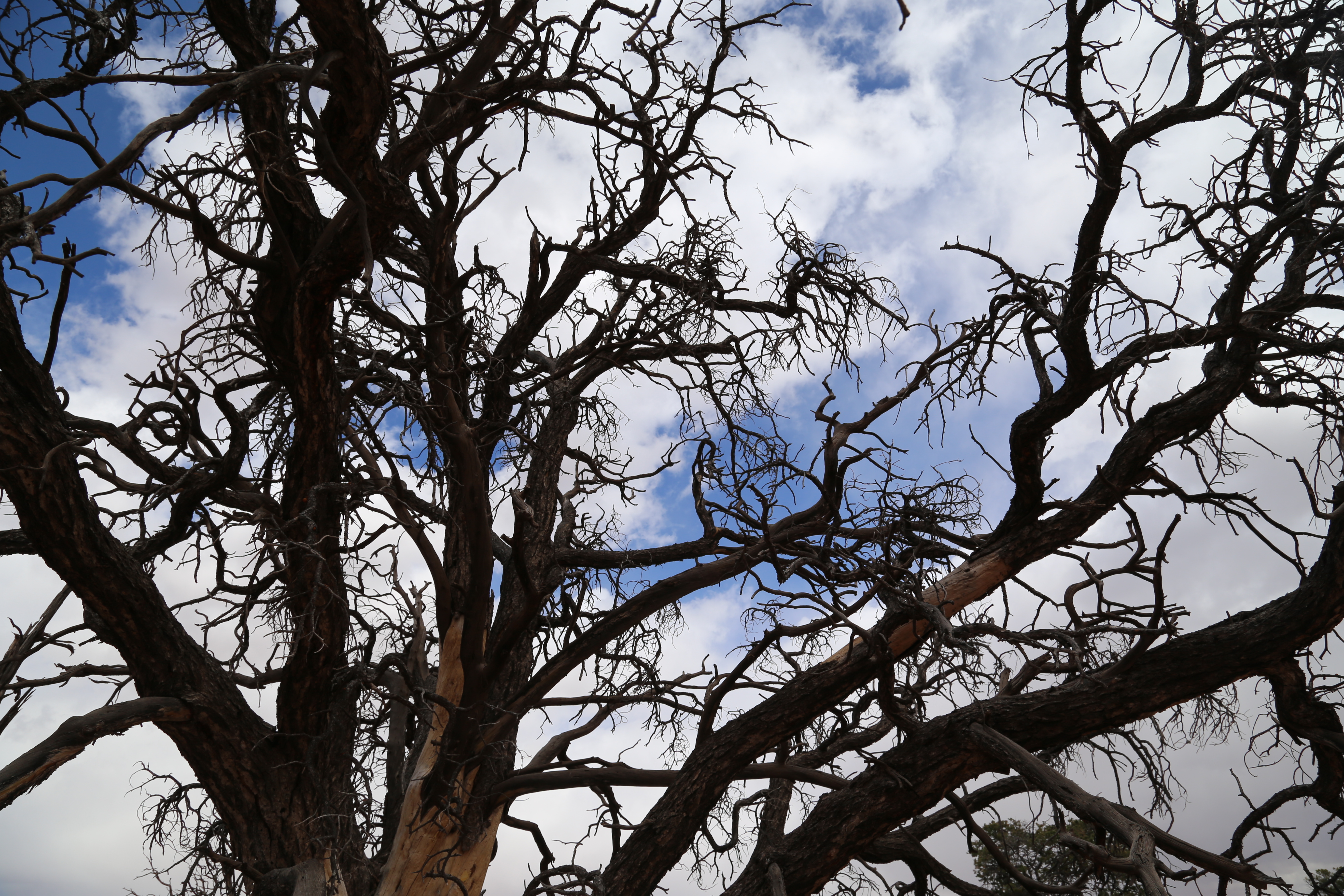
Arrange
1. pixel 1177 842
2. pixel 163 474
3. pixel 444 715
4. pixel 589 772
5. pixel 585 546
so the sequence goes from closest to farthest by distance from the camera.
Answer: pixel 1177 842 < pixel 163 474 < pixel 589 772 < pixel 444 715 < pixel 585 546

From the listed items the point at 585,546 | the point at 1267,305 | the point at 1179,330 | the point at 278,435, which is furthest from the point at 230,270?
the point at 1267,305

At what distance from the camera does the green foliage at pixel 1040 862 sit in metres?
6.22

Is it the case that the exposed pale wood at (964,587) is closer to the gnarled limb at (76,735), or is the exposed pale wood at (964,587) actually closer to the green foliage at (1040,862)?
the green foliage at (1040,862)

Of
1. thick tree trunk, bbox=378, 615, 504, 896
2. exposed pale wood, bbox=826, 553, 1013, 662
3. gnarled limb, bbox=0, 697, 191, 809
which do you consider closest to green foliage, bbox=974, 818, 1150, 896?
exposed pale wood, bbox=826, 553, 1013, 662

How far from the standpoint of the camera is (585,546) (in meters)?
6.74

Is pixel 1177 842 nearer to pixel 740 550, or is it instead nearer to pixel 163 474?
pixel 740 550

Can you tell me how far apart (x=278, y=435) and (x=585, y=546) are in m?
2.09

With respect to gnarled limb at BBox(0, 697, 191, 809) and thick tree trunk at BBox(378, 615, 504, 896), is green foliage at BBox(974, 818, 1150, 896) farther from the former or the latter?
gnarled limb at BBox(0, 697, 191, 809)

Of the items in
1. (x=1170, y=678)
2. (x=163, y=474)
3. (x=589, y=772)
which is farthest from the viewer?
(x=589, y=772)

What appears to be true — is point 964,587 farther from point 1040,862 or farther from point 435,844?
point 1040,862

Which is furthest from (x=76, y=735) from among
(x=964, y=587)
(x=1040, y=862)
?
(x=1040, y=862)

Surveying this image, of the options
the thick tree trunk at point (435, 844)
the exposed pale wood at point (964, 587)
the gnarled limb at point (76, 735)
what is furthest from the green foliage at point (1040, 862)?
the gnarled limb at point (76, 735)

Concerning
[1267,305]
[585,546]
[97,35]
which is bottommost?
[585,546]

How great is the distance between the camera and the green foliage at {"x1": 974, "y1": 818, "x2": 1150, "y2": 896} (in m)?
6.22
